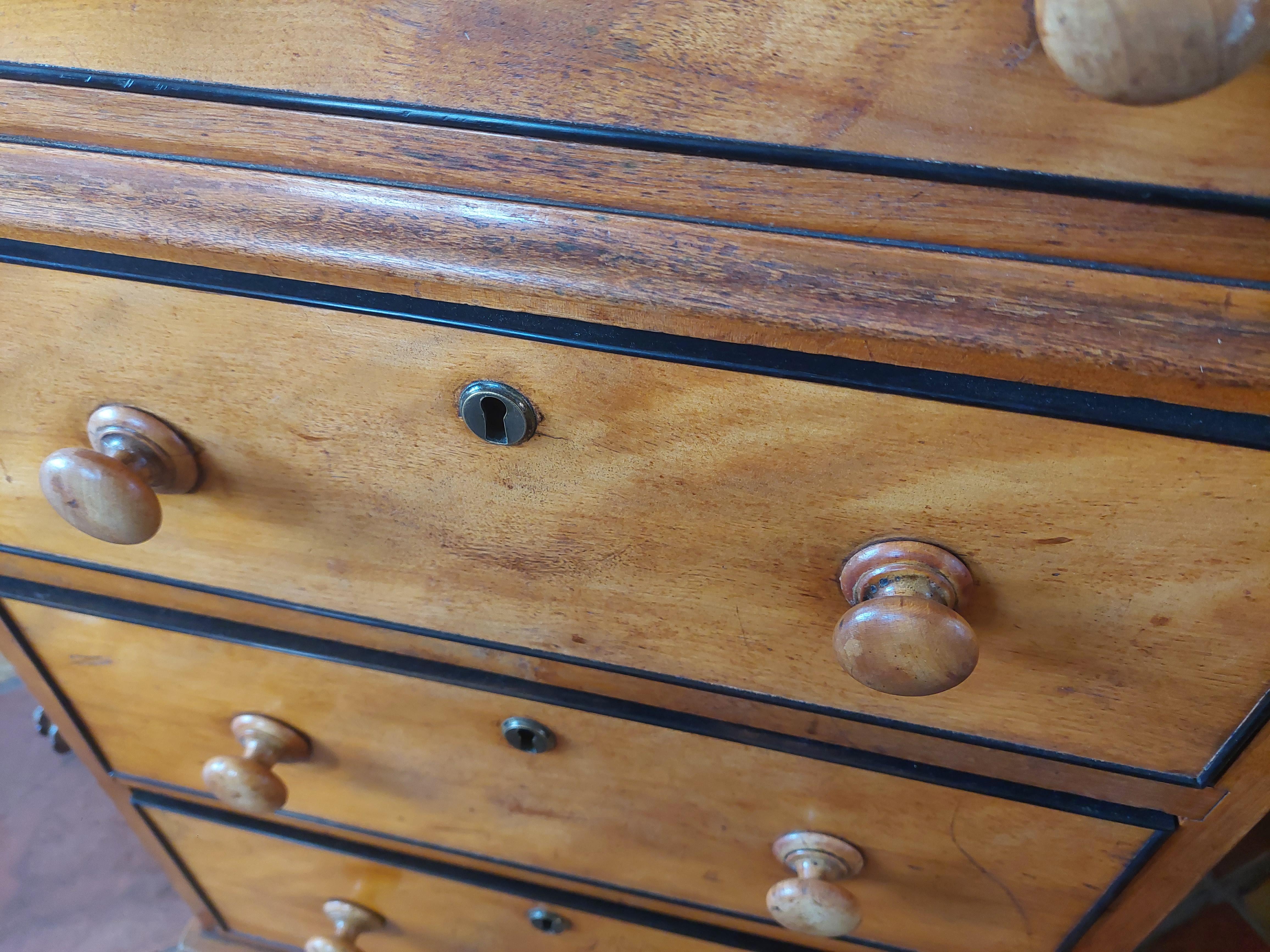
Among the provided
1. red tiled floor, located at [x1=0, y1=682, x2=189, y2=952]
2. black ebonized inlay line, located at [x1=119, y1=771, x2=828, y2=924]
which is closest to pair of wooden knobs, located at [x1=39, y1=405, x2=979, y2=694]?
black ebonized inlay line, located at [x1=119, y1=771, x2=828, y2=924]

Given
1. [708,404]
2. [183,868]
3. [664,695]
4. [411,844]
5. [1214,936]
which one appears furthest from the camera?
[1214,936]

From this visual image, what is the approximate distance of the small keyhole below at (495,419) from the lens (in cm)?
30

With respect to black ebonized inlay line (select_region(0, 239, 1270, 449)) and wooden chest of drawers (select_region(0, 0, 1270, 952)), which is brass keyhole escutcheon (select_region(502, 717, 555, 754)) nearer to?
wooden chest of drawers (select_region(0, 0, 1270, 952))

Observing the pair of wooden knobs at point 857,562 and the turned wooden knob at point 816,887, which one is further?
the turned wooden knob at point 816,887

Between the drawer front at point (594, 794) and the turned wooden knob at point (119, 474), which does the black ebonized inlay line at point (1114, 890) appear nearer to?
the drawer front at point (594, 794)

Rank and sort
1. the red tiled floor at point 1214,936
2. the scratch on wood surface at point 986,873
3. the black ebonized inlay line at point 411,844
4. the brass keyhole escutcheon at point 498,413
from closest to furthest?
the brass keyhole escutcheon at point 498,413
the scratch on wood surface at point 986,873
the black ebonized inlay line at point 411,844
the red tiled floor at point 1214,936

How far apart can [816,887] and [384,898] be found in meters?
0.32

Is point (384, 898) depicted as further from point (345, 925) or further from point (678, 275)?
point (678, 275)

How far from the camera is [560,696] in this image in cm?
41

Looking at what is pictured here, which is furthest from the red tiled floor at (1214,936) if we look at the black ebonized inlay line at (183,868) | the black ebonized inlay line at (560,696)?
the black ebonized inlay line at (183,868)

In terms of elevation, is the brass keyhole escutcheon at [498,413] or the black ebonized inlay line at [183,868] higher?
the brass keyhole escutcheon at [498,413]

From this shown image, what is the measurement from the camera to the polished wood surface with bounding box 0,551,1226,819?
1.18 ft

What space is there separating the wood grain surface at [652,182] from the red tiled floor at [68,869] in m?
0.81

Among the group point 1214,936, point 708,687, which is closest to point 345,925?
point 708,687
